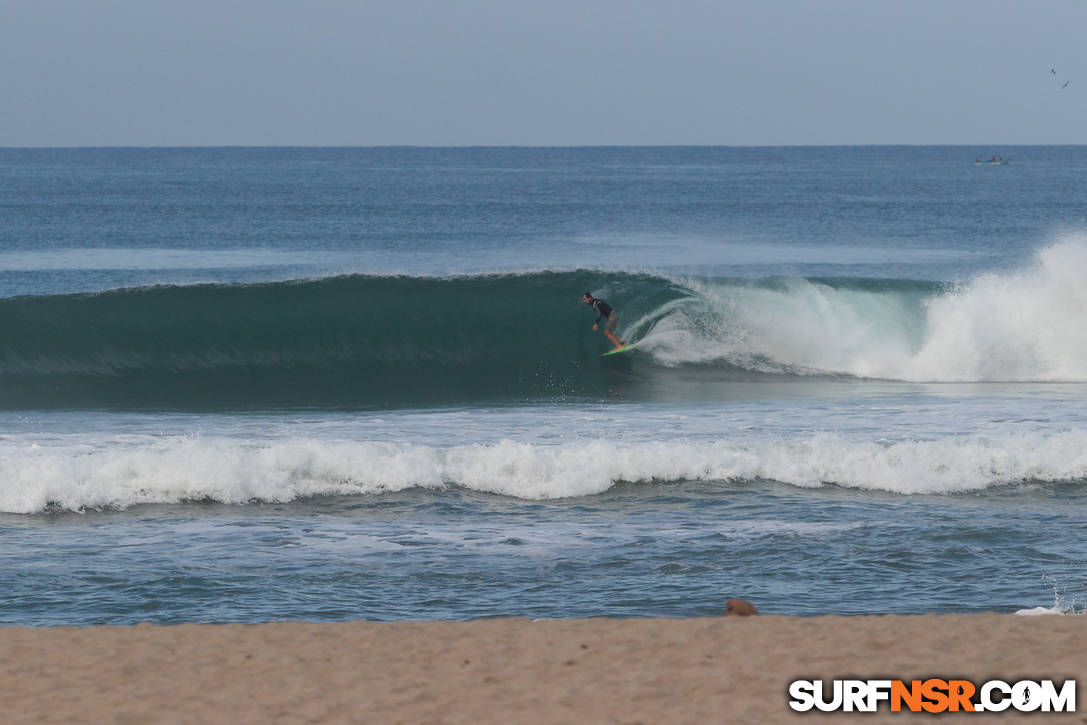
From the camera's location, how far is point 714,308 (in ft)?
75.4

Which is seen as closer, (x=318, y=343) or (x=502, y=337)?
(x=318, y=343)

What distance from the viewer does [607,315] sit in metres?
20.7

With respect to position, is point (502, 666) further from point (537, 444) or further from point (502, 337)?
point (502, 337)

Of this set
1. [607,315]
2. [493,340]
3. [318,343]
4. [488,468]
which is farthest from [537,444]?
[318,343]

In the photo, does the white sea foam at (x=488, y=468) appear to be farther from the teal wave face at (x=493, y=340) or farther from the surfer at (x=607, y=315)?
the surfer at (x=607, y=315)

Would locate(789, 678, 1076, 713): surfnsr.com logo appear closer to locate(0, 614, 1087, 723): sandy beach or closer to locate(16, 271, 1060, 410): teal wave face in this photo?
locate(0, 614, 1087, 723): sandy beach

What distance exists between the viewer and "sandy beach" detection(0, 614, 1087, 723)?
579 centimetres

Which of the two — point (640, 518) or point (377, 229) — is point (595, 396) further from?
point (377, 229)

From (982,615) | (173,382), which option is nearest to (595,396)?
(173,382)

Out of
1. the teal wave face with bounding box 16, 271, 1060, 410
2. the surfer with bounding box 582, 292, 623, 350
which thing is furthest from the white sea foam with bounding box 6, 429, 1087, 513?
the surfer with bounding box 582, 292, 623, 350

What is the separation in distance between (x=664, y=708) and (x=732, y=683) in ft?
1.62

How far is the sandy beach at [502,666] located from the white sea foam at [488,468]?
14.8 feet

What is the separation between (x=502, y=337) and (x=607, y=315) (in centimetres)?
276

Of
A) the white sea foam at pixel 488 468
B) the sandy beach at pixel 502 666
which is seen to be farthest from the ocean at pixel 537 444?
the sandy beach at pixel 502 666
